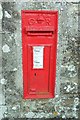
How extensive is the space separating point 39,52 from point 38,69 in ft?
0.71

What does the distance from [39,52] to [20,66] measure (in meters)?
0.30

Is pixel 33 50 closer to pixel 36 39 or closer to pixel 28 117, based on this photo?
pixel 36 39

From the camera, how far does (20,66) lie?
3803mm

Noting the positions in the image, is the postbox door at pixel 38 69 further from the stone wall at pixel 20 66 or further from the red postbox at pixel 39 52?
the stone wall at pixel 20 66

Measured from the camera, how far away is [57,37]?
3697 millimetres

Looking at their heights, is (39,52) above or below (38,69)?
above

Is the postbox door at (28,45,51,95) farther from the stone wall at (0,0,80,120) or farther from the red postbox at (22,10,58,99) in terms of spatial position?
the stone wall at (0,0,80,120)

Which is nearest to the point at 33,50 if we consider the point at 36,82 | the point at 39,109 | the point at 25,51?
the point at 25,51

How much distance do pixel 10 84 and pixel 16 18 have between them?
2.71ft

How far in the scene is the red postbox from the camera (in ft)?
11.8

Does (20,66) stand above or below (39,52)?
below

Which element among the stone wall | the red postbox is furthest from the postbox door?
the stone wall

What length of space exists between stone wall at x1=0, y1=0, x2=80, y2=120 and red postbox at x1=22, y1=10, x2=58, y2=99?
57mm

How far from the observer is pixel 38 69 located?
3787 mm
